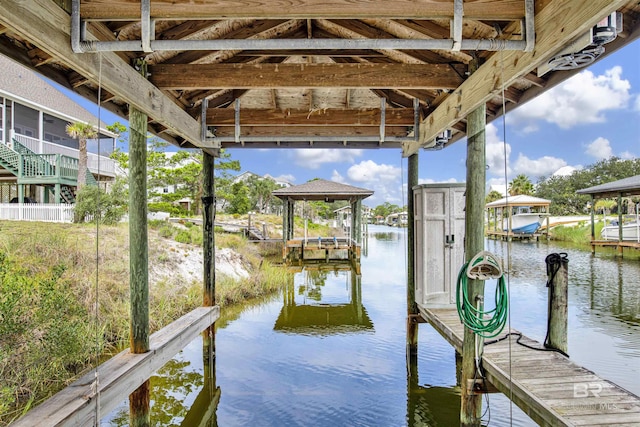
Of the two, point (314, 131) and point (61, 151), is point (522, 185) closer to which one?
point (61, 151)

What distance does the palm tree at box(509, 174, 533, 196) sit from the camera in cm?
4559

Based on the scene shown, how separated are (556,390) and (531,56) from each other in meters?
2.65

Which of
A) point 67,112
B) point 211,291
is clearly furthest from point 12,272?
point 67,112

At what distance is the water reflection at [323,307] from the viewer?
886 centimetres

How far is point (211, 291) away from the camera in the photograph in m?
6.67

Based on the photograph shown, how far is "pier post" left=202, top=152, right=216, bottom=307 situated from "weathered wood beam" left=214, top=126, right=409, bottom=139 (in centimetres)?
84

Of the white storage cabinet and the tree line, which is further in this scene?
the tree line

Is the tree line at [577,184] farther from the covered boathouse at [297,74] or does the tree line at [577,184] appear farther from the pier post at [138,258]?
the pier post at [138,258]

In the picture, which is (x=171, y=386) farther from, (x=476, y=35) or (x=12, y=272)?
(x=476, y=35)

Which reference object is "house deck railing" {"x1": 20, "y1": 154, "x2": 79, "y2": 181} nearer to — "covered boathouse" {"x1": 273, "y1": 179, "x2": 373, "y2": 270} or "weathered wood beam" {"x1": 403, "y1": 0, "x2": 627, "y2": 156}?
"covered boathouse" {"x1": 273, "y1": 179, "x2": 373, "y2": 270}

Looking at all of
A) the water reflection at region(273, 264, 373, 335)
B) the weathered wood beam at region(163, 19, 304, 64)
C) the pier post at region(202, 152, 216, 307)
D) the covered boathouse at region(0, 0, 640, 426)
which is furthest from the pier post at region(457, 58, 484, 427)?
the water reflection at region(273, 264, 373, 335)

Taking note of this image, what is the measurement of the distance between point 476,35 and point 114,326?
6915 mm

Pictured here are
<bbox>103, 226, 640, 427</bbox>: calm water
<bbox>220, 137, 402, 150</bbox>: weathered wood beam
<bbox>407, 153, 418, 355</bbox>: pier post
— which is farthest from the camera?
<bbox>220, 137, 402, 150</bbox>: weathered wood beam

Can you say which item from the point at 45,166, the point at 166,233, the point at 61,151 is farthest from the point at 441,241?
the point at 61,151
